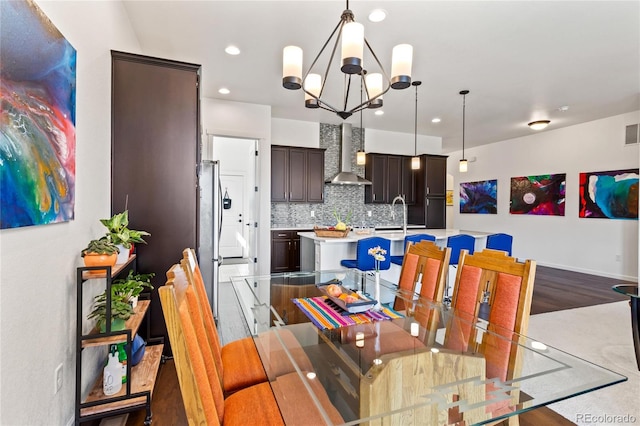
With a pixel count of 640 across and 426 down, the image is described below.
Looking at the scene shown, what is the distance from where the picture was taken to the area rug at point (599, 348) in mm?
1987

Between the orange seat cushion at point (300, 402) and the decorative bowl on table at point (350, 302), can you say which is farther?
the decorative bowl on table at point (350, 302)

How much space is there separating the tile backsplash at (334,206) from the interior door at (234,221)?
88.5 inches

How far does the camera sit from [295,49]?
213cm

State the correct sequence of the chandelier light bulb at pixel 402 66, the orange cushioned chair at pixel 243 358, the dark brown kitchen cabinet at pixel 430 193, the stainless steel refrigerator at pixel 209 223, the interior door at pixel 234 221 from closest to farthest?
the orange cushioned chair at pixel 243 358
the chandelier light bulb at pixel 402 66
the stainless steel refrigerator at pixel 209 223
the dark brown kitchen cabinet at pixel 430 193
the interior door at pixel 234 221

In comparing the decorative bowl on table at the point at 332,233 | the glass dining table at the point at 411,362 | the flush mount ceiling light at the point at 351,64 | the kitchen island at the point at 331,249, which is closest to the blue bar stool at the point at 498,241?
the kitchen island at the point at 331,249

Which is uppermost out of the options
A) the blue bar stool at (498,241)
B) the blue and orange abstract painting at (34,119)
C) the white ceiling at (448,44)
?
the white ceiling at (448,44)

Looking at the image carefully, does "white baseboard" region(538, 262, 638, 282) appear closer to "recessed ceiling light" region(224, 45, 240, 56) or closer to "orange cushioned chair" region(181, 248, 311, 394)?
"orange cushioned chair" region(181, 248, 311, 394)

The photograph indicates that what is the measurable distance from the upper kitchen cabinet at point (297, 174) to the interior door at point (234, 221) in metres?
2.53

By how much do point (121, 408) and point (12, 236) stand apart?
1.15 metres

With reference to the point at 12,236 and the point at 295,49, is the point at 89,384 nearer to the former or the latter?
the point at 12,236

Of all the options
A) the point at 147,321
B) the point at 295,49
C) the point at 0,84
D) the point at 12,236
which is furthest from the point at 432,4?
the point at 147,321

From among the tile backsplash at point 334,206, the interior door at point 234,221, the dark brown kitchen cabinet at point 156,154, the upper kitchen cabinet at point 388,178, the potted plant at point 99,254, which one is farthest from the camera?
the interior door at point 234,221

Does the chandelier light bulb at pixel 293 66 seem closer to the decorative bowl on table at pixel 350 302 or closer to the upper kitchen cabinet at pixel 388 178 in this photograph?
the decorative bowl on table at pixel 350 302

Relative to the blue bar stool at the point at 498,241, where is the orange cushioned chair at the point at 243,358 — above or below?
below
